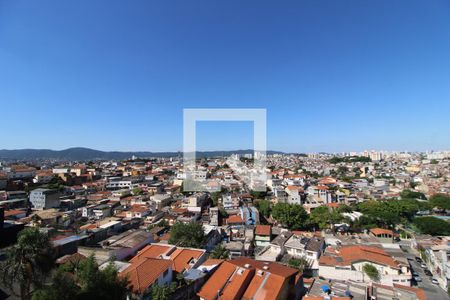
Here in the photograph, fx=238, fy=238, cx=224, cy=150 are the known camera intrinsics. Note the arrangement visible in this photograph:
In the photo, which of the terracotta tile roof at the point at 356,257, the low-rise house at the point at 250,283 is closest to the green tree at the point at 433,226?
the terracotta tile roof at the point at 356,257

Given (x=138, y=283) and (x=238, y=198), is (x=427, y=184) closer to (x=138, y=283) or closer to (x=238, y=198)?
(x=238, y=198)

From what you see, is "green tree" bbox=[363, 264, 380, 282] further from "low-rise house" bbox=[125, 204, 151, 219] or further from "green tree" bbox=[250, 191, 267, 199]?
"green tree" bbox=[250, 191, 267, 199]

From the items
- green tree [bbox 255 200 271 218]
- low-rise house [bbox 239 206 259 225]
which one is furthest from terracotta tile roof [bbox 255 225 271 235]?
green tree [bbox 255 200 271 218]

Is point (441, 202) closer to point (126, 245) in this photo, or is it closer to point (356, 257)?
point (356, 257)

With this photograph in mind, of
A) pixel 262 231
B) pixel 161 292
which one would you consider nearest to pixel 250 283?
pixel 161 292

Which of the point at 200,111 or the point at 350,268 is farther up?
the point at 200,111

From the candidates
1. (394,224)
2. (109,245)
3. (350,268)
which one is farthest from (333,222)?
(109,245)

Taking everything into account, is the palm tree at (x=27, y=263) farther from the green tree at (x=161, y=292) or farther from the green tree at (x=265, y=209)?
the green tree at (x=265, y=209)
